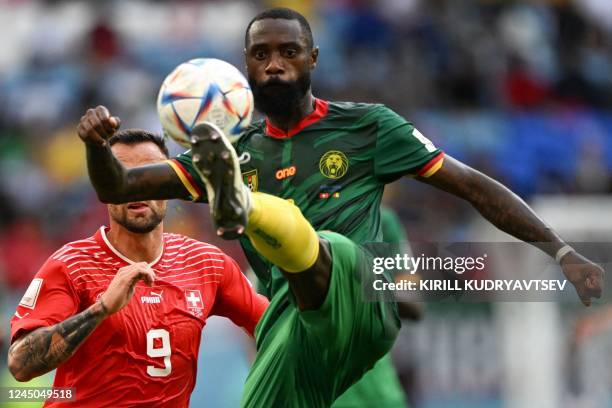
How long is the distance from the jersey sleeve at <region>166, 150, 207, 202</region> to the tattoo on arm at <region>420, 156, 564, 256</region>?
1.15 m

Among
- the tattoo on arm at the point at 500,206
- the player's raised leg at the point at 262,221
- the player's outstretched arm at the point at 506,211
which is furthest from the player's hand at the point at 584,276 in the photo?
the player's raised leg at the point at 262,221

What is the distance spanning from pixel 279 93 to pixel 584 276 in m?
1.68

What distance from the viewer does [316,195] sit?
19.5 feet

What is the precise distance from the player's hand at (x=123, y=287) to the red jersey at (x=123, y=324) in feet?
1.39

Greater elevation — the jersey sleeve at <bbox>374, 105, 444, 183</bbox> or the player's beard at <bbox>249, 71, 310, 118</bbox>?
the player's beard at <bbox>249, 71, 310, 118</bbox>

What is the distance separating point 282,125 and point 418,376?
702cm

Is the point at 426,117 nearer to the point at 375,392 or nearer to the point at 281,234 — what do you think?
the point at 375,392

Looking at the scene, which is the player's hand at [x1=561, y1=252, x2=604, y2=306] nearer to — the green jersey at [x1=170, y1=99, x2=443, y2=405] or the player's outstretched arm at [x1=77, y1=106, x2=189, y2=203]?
the green jersey at [x1=170, y1=99, x2=443, y2=405]

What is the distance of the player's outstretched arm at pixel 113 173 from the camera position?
5.24 m

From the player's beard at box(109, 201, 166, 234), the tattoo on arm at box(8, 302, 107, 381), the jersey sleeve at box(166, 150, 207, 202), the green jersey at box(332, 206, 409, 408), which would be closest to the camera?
the tattoo on arm at box(8, 302, 107, 381)

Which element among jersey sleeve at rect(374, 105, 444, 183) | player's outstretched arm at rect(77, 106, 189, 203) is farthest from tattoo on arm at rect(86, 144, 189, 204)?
jersey sleeve at rect(374, 105, 444, 183)

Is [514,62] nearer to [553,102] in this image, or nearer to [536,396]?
[553,102]

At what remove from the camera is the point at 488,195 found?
232 inches

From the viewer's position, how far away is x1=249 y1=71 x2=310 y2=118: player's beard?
5.86 metres
